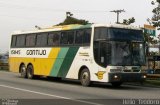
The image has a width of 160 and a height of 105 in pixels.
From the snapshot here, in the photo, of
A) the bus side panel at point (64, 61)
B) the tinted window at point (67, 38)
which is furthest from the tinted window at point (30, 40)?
the tinted window at point (67, 38)

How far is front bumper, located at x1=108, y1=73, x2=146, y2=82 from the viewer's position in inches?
894

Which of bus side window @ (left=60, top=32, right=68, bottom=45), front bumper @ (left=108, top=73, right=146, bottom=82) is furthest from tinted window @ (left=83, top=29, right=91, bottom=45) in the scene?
front bumper @ (left=108, top=73, right=146, bottom=82)

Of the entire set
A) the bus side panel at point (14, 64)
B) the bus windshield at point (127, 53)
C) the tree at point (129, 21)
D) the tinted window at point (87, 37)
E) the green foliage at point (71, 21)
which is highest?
the green foliage at point (71, 21)

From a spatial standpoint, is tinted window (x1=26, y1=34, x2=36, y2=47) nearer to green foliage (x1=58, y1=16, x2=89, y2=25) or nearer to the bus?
the bus

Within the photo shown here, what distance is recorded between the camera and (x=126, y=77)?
2292 cm

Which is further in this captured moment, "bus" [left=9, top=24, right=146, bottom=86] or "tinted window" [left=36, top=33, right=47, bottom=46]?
"tinted window" [left=36, top=33, right=47, bottom=46]

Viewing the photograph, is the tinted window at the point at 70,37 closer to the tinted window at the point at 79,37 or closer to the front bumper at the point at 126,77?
the tinted window at the point at 79,37

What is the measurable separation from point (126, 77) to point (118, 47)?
151 cm

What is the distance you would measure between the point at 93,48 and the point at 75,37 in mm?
2044

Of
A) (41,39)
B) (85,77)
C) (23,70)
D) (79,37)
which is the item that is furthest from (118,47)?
(23,70)

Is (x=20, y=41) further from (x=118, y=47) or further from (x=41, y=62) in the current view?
(x=118, y=47)

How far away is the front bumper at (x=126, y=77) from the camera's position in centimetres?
2271

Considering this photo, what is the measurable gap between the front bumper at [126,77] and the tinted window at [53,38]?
217 inches

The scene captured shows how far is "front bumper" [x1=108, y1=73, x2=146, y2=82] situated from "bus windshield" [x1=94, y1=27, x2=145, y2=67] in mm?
512
